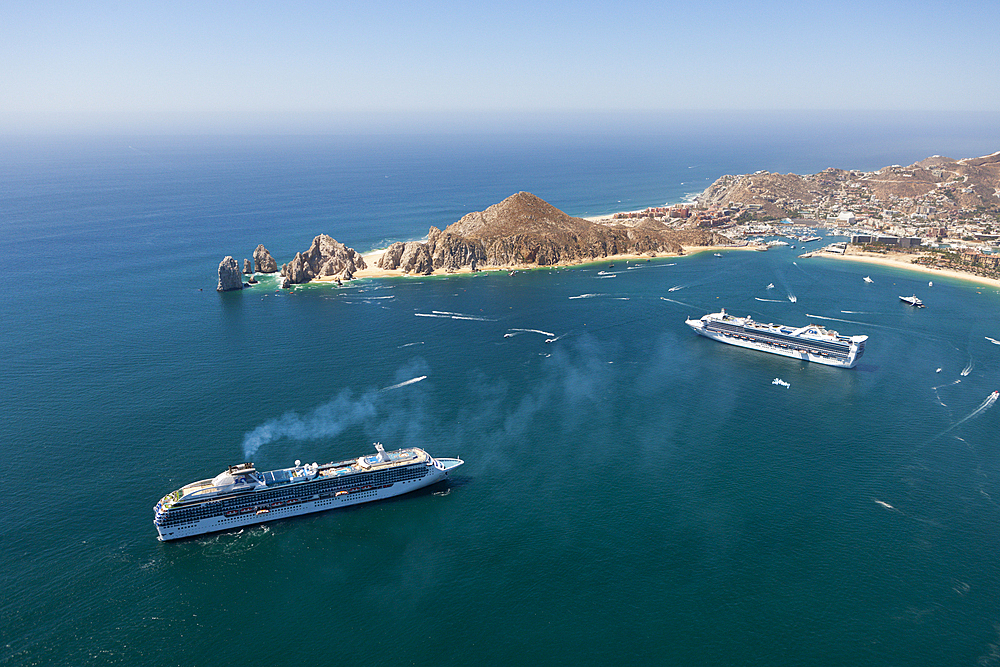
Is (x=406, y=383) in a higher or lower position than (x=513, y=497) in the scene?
higher

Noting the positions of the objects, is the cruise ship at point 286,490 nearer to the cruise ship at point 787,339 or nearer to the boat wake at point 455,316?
the boat wake at point 455,316

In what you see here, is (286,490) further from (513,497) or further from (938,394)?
(938,394)

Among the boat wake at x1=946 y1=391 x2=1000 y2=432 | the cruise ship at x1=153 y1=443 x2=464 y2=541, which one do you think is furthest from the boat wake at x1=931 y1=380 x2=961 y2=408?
the cruise ship at x1=153 y1=443 x2=464 y2=541

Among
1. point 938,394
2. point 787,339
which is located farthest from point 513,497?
point 938,394

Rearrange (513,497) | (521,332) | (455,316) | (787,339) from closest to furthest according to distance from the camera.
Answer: (513,497), (787,339), (521,332), (455,316)

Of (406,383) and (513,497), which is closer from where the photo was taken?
(513,497)

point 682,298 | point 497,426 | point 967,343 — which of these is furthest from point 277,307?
point 967,343

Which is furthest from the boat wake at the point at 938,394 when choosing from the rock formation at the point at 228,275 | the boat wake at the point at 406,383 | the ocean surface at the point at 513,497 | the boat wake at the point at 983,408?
the rock formation at the point at 228,275
